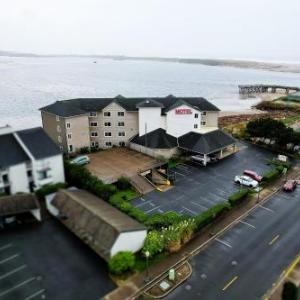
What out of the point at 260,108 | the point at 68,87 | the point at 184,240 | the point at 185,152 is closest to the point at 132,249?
the point at 184,240

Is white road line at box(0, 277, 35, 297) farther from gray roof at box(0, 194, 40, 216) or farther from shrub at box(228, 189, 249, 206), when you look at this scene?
shrub at box(228, 189, 249, 206)

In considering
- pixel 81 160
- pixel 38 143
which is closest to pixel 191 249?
pixel 38 143

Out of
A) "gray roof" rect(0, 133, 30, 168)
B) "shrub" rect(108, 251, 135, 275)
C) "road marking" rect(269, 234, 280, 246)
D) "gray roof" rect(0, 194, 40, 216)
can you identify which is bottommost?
"road marking" rect(269, 234, 280, 246)

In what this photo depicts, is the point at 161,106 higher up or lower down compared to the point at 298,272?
higher up

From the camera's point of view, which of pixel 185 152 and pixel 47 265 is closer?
pixel 47 265

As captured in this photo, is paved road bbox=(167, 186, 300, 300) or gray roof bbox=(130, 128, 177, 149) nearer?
paved road bbox=(167, 186, 300, 300)

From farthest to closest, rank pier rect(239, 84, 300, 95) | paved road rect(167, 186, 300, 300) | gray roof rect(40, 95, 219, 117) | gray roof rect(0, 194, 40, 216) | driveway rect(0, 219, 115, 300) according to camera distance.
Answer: pier rect(239, 84, 300, 95) < gray roof rect(40, 95, 219, 117) < gray roof rect(0, 194, 40, 216) < paved road rect(167, 186, 300, 300) < driveway rect(0, 219, 115, 300)

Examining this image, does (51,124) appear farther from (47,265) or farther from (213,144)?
(47,265)

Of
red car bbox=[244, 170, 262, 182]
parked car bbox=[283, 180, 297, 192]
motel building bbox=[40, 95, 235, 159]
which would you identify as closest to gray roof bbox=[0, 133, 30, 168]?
motel building bbox=[40, 95, 235, 159]
